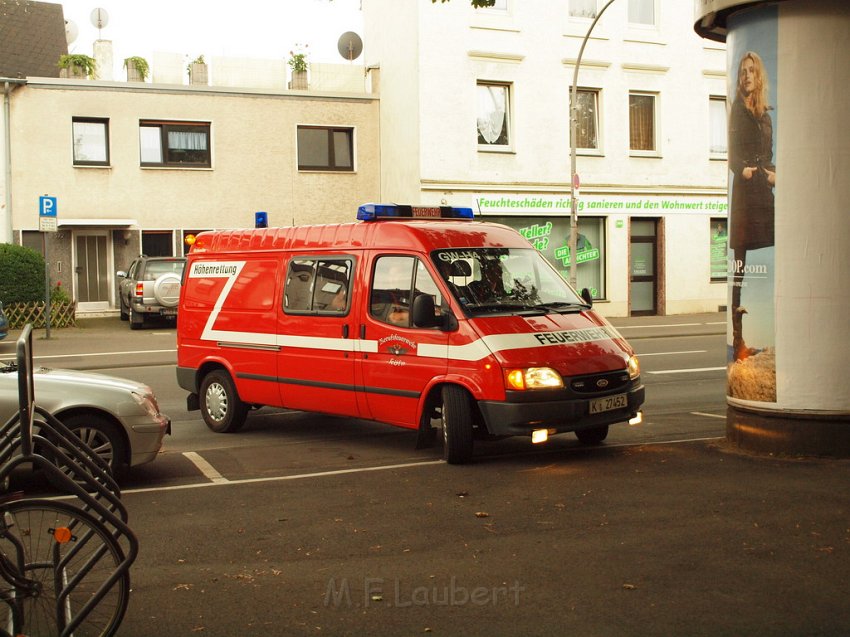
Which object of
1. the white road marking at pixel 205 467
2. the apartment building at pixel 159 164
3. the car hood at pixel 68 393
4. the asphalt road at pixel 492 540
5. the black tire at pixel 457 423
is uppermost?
the apartment building at pixel 159 164

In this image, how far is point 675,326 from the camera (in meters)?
27.4

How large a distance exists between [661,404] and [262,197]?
65.7 feet

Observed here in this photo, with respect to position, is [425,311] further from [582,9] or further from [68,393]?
[582,9]

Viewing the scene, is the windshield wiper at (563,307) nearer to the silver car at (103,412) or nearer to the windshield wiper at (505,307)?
the windshield wiper at (505,307)

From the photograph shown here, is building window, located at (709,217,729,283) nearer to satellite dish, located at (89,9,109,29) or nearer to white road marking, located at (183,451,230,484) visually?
satellite dish, located at (89,9,109,29)

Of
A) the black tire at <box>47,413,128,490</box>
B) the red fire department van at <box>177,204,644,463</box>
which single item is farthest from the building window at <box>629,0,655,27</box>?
the black tire at <box>47,413,128,490</box>

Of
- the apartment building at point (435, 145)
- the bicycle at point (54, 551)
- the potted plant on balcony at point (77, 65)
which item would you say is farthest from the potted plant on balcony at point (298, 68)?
the bicycle at point (54, 551)

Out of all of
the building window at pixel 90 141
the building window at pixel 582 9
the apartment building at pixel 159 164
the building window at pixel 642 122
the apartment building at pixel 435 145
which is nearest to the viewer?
the apartment building at pixel 159 164

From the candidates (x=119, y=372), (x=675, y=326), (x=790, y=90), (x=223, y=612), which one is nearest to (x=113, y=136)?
(x=119, y=372)

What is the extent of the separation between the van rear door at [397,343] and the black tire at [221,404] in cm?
209

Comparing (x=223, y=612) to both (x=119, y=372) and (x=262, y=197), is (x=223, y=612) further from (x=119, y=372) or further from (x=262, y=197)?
(x=262, y=197)

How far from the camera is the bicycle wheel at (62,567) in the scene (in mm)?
4109

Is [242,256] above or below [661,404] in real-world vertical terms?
above

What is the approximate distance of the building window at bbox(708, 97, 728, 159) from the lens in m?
32.6
